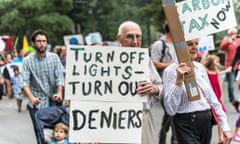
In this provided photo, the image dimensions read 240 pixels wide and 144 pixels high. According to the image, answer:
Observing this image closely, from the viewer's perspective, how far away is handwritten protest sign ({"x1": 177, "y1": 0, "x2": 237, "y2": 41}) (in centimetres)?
503

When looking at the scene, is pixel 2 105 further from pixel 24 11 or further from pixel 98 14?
pixel 98 14

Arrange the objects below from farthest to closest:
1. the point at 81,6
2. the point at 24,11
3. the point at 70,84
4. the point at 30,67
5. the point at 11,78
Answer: the point at 81,6 < the point at 24,11 < the point at 11,78 < the point at 30,67 < the point at 70,84

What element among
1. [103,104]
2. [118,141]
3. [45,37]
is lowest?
[118,141]

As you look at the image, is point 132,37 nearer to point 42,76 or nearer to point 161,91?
point 161,91

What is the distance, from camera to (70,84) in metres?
4.29

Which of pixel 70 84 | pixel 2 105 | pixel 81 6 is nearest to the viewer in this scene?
pixel 70 84

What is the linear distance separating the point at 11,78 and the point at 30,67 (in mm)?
11345

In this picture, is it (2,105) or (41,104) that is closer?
(41,104)

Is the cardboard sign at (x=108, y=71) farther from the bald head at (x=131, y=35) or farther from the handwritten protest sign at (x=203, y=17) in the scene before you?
the handwritten protest sign at (x=203, y=17)

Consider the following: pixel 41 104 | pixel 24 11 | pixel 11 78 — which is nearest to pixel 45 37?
pixel 41 104

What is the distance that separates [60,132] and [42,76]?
817 millimetres

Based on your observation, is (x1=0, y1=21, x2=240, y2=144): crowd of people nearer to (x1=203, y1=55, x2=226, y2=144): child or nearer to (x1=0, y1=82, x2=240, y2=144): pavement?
(x1=203, y1=55, x2=226, y2=144): child

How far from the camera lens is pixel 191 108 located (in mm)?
4691

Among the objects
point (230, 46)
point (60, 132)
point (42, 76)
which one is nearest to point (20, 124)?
point (42, 76)
